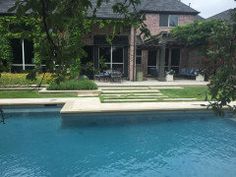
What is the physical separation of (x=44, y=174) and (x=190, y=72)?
19.0 m

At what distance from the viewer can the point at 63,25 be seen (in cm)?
198

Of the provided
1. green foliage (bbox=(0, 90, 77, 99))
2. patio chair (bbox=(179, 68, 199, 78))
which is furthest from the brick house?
green foliage (bbox=(0, 90, 77, 99))

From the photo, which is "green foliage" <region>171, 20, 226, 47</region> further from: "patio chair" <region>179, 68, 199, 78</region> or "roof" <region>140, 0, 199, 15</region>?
"roof" <region>140, 0, 199, 15</region>

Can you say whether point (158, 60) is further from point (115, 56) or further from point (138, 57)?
point (115, 56)

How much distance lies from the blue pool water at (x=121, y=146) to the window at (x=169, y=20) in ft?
47.7

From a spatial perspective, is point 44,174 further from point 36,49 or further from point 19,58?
point 19,58

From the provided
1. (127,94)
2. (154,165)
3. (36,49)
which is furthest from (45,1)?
(127,94)

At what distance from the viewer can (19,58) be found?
73.7ft

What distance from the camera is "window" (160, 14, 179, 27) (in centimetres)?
2680

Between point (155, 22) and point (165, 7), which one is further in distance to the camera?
point (165, 7)

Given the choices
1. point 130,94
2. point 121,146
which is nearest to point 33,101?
point 130,94

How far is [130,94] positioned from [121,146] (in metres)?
7.28

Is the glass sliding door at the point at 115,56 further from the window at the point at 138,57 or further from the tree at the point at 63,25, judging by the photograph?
the tree at the point at 63,25

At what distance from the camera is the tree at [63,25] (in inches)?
73.5
